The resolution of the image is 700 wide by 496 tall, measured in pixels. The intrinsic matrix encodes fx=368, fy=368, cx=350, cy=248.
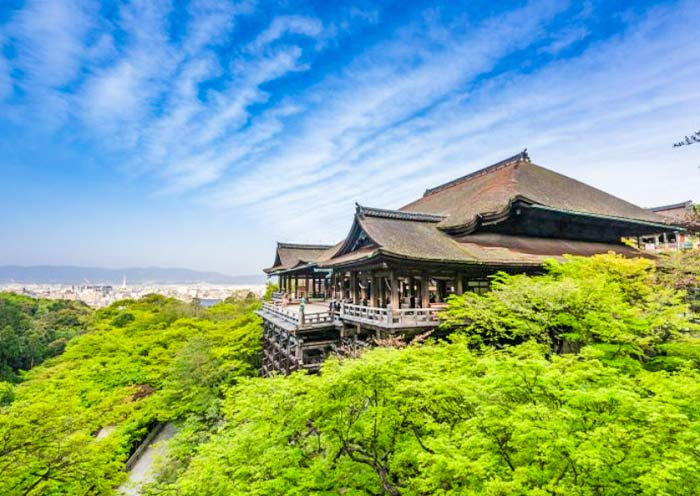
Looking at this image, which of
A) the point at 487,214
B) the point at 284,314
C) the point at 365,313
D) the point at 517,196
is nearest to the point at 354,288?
the point at 284,314

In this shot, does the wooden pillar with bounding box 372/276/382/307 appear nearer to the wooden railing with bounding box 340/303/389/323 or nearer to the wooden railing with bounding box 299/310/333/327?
the wooden railing with bounding box 340/303/389/323

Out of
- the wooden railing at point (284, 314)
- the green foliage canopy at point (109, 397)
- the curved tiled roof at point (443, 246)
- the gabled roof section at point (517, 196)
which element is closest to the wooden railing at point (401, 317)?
the curved tiled roof at point (443, 246)

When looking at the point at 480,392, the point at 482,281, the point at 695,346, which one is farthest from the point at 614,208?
the point at 480,392

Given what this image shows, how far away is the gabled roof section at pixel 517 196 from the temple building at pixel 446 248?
0.34 feet

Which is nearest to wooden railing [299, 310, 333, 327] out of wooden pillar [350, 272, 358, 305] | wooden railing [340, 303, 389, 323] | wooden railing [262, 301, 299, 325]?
wooden railing [262, 301, 299, 325]

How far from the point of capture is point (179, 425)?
19.8 m

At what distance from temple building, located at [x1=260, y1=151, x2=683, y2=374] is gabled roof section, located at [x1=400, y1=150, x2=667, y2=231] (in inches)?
4.1

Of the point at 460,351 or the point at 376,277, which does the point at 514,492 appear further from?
the point at 376,277

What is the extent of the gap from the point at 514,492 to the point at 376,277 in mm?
12043

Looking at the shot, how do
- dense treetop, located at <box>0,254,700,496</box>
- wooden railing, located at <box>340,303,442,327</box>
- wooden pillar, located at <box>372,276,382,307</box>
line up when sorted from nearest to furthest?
1. dense treetop, located at <box>0,254,700,496</box>
2. wooden railing, located at <box>340,303,442,327</box>
3. wooden pillar, located at <box>372,276,382,307</box>

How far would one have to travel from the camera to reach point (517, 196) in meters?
16.9

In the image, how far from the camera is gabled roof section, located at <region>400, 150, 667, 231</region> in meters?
18.6

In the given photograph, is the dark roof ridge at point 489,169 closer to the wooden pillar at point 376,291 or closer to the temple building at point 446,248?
the temple building at point 446,248

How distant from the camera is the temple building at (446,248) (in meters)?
14.3
